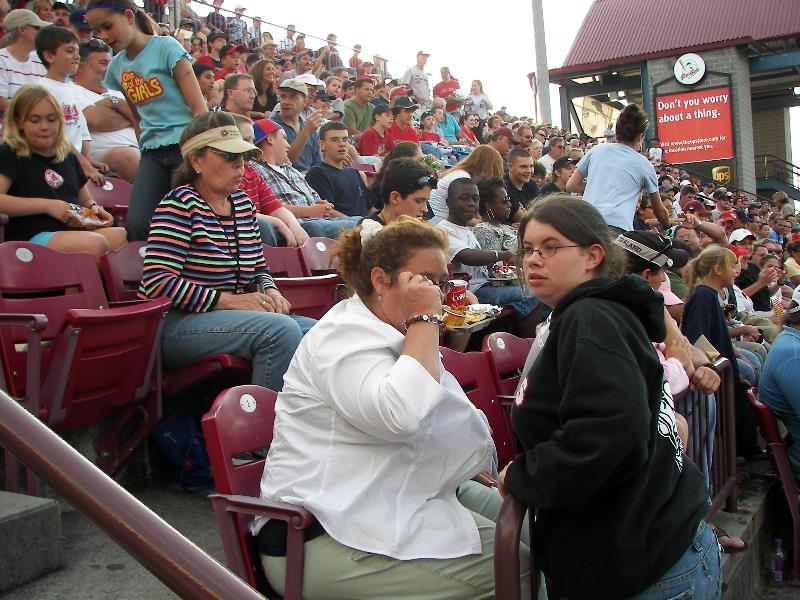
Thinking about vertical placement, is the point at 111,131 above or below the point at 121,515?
above

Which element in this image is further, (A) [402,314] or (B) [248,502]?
(A) [402,314]

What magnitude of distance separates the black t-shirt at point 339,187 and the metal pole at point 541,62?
18925mm

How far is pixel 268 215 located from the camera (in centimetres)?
540

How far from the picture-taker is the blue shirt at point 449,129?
15.4m

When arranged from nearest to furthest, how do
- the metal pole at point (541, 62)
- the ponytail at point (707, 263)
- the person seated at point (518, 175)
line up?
the ponytail at point (707, 263)
the person seated at point (518, 175)
the metal pole at point (541, 62)

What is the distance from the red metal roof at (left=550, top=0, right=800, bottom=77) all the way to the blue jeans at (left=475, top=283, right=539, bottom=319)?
26552 millimetres

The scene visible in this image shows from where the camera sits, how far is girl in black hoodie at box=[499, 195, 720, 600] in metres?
1.70

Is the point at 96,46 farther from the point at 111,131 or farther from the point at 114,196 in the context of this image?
the point at 114,196

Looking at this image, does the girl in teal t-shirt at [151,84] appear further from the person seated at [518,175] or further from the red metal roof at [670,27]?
the red metal roof at [670,27]

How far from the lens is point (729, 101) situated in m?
28.3

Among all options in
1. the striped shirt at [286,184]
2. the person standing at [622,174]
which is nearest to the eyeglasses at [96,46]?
the striped shirt at [286,184]

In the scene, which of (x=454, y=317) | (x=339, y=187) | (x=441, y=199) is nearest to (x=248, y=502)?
(x=454, y=317)

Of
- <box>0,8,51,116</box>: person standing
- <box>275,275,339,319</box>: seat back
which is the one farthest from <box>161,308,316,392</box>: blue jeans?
<box>0,8,51,116</box>: person standing

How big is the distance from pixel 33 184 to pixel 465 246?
2818 mm
